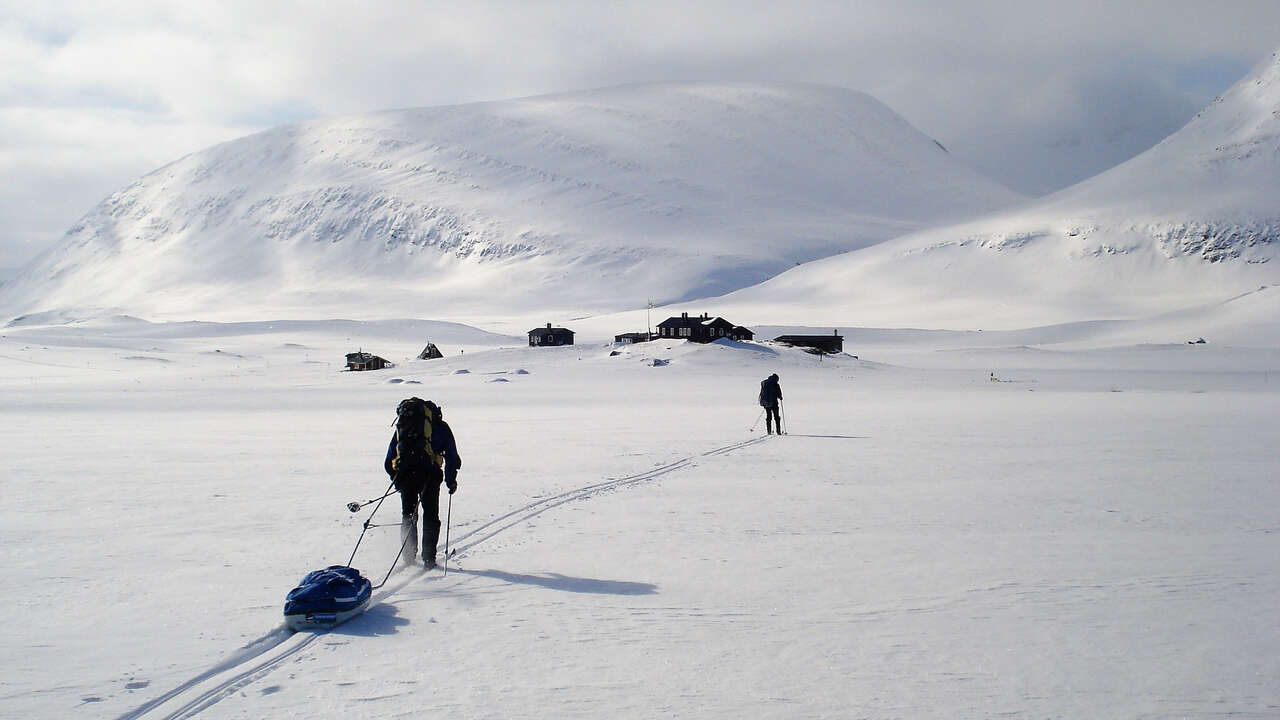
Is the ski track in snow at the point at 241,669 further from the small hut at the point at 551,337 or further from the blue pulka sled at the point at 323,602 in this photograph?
the small hut at the point at 551,337

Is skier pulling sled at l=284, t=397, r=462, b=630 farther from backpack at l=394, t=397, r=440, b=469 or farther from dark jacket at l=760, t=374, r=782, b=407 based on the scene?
dark jacket at l=760, t=374, r=782, b=407

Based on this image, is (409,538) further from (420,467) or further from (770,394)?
(770,394)

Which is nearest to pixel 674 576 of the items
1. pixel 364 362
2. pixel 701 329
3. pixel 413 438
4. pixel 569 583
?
pixel 569 583

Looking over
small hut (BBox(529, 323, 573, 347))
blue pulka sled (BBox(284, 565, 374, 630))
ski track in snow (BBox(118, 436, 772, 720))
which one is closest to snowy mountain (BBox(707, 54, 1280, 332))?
small hut (BBox(529, 323, 573, 347))

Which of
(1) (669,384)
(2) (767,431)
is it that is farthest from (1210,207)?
(2) (767,431)

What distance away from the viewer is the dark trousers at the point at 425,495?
33.3 ft

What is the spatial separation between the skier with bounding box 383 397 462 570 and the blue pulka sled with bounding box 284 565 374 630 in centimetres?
171

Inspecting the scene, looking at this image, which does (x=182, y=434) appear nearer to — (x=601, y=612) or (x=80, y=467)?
(x=80, y=467)

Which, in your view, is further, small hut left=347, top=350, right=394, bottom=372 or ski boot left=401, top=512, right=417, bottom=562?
small hut left=347, top=350, right=394, bottom=372

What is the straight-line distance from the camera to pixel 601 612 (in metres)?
8.56

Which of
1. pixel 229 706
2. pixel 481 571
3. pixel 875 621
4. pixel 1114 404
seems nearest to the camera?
pixel 229 706

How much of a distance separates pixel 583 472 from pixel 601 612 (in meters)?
9.12

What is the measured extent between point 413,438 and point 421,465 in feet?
0.93

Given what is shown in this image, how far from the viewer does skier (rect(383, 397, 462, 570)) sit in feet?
33.2
